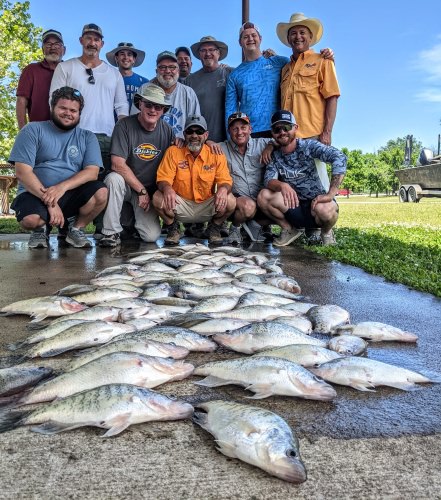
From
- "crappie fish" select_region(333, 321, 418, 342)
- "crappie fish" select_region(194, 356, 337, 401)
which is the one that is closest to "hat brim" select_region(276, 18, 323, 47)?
"crappie fish" select_region(333, 321, 418, 342)

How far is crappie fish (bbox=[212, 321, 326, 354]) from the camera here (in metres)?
2.61

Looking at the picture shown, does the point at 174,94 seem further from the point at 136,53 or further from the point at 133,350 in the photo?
the point at 133,350

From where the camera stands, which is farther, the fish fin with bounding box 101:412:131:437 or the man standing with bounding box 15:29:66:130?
the man standing with bounding box 15:29:66:130

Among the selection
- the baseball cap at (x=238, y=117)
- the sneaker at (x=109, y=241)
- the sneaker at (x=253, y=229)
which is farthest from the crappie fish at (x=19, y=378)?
the sneaker at (x=253, y=229)

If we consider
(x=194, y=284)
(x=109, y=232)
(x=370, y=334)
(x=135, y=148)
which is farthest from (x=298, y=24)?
(x=370, y=334)

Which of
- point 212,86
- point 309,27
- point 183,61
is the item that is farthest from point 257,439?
point 183,61

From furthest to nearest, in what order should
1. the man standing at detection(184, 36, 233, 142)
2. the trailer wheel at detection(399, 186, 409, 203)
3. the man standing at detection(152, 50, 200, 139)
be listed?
1. the trailer wheel at detection(399, 186, 409, 203)
2. the man standing at detection(184, 36, 233, 142)
3. the man standing at detection(152, 50, 200, 139)

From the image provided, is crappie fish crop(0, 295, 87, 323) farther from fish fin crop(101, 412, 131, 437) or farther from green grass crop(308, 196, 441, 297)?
green grass crop(308, 196, 441, 297)

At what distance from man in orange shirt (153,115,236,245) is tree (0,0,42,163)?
45.1 ft

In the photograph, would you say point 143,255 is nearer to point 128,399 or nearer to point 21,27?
point 128,399

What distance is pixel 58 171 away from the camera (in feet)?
21.4

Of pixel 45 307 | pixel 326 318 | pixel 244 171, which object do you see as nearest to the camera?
pixel 326 318

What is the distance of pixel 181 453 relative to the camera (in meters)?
1.68

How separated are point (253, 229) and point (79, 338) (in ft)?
16.9
